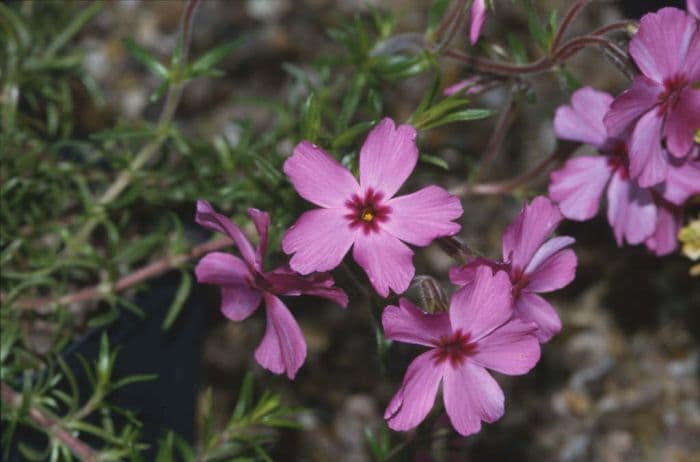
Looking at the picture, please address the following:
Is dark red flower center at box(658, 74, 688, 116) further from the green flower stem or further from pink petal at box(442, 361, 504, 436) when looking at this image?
the green flower stem

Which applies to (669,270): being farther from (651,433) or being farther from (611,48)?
(611,48)

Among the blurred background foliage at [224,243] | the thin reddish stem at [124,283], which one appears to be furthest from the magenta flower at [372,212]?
the thin reddish stem at [124,283]

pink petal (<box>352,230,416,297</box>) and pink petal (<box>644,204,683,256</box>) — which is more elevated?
pink petal (<box>352,230,416,297</box>)

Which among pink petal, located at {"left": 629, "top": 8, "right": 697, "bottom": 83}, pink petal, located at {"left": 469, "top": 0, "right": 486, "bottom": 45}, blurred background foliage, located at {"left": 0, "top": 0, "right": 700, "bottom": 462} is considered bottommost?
blurred background foliage, located at {"left": 0, "top": 0, "right": 700, "bottom": 462}

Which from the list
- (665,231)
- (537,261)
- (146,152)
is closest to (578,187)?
(665,231)

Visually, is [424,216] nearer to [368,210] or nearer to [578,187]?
[368,210]

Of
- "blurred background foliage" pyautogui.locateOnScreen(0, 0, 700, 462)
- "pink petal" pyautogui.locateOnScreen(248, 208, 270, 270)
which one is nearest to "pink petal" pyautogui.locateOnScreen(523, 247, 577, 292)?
"blurred background foliage" pyautogui.locateOnScreen(0, 0, 700, 462)
